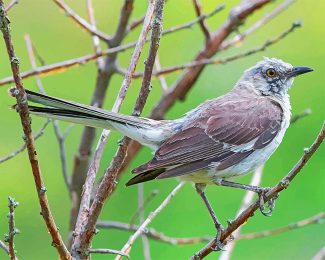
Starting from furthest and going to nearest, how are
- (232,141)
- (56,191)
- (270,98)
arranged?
(56,191)
(270,98)
(232,141)

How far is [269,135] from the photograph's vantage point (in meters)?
5.33

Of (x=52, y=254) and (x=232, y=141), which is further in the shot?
(x=52, y=254)

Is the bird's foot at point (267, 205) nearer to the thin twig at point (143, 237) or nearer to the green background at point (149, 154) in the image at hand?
the thin twig at point (143, 237)

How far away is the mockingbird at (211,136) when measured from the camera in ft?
15.3

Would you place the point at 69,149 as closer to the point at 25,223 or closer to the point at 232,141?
the point at 25,223

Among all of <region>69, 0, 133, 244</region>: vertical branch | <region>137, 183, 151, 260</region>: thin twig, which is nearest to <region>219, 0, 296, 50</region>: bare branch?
<region>69, 0, 133, 244</region>: vertical branch

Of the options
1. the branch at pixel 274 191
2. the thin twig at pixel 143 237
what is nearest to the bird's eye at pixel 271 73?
the thin twig at pixel 143 237

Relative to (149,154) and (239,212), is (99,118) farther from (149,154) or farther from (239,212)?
(149,154)

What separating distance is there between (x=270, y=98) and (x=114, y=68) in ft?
4.02

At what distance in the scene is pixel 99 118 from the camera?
4473mm

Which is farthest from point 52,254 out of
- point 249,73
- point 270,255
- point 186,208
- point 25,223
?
point 249,73

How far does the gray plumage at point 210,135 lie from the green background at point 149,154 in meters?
1.16

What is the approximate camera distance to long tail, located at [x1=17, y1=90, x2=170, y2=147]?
4.04m

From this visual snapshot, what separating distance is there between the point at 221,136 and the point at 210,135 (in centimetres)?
8
